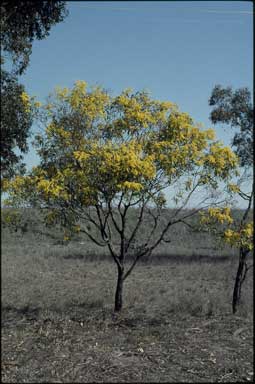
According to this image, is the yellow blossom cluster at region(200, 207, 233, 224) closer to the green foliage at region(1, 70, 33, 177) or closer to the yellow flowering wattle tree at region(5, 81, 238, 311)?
the yellow flowering wattle tree at region(5, 81, 238, 311)

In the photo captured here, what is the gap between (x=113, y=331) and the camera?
6.67 meters

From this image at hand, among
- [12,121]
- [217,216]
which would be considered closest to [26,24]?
[12,121]

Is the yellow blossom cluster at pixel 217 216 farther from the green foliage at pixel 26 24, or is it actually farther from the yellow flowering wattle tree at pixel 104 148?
the green foliage at pixel 26 24

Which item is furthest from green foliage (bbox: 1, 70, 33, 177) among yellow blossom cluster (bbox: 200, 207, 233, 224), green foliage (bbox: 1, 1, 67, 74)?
yellow blossom cluster (bbox: 200, 207, 233, 224)

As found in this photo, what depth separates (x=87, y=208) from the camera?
734cm

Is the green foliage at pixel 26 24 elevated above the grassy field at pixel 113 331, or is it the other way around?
the green foliage at pixel 26 24

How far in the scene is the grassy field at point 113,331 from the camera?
512 cm

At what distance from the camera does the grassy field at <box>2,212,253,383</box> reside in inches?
202

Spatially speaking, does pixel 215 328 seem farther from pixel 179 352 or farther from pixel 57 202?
pixel 57 202

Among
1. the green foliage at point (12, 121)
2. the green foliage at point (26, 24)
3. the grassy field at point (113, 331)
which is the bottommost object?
the grassy field at point (113, 331)

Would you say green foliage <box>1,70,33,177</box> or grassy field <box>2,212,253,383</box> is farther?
green foliage <box>1,70,33,177</box>

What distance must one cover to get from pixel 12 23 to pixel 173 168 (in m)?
2.99

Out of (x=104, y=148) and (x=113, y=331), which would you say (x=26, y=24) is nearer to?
(x=104, y=148)

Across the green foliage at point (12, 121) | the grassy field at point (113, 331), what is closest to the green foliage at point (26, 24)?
the green foliage at point (12, 121)
